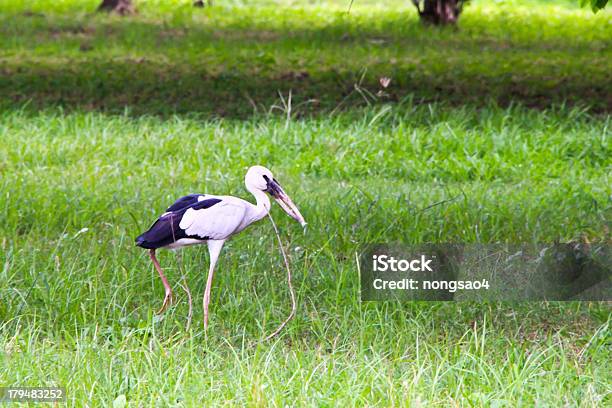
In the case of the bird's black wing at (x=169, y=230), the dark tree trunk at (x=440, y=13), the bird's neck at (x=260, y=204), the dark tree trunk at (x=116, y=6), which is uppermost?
the bird's neck at (x=260, y=204)

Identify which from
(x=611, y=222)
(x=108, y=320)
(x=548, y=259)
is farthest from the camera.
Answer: (x=611, y=222)

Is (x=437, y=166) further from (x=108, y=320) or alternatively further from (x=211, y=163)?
(x=108, y=320)

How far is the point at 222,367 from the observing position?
11.9 ft

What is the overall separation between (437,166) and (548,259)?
263cm

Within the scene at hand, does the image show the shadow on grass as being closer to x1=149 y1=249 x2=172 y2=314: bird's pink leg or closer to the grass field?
the grass field

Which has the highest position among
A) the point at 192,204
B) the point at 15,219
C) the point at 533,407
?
the point at 192,204

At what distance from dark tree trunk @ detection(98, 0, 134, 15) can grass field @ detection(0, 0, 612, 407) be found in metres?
1.72

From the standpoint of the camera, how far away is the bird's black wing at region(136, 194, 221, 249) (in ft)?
11.1

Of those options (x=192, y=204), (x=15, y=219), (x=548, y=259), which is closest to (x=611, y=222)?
(x=548, y=259)

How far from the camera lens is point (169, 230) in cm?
340

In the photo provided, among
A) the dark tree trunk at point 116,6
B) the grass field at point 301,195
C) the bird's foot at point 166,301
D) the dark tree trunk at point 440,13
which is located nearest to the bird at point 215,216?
the bird's foot at point 166,301

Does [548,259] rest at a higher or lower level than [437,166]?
higher

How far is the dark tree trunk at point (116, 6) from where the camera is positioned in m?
15.4

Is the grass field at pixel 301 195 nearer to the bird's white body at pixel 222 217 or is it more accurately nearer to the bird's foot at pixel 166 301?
the bird's foot at pixel 166 301
